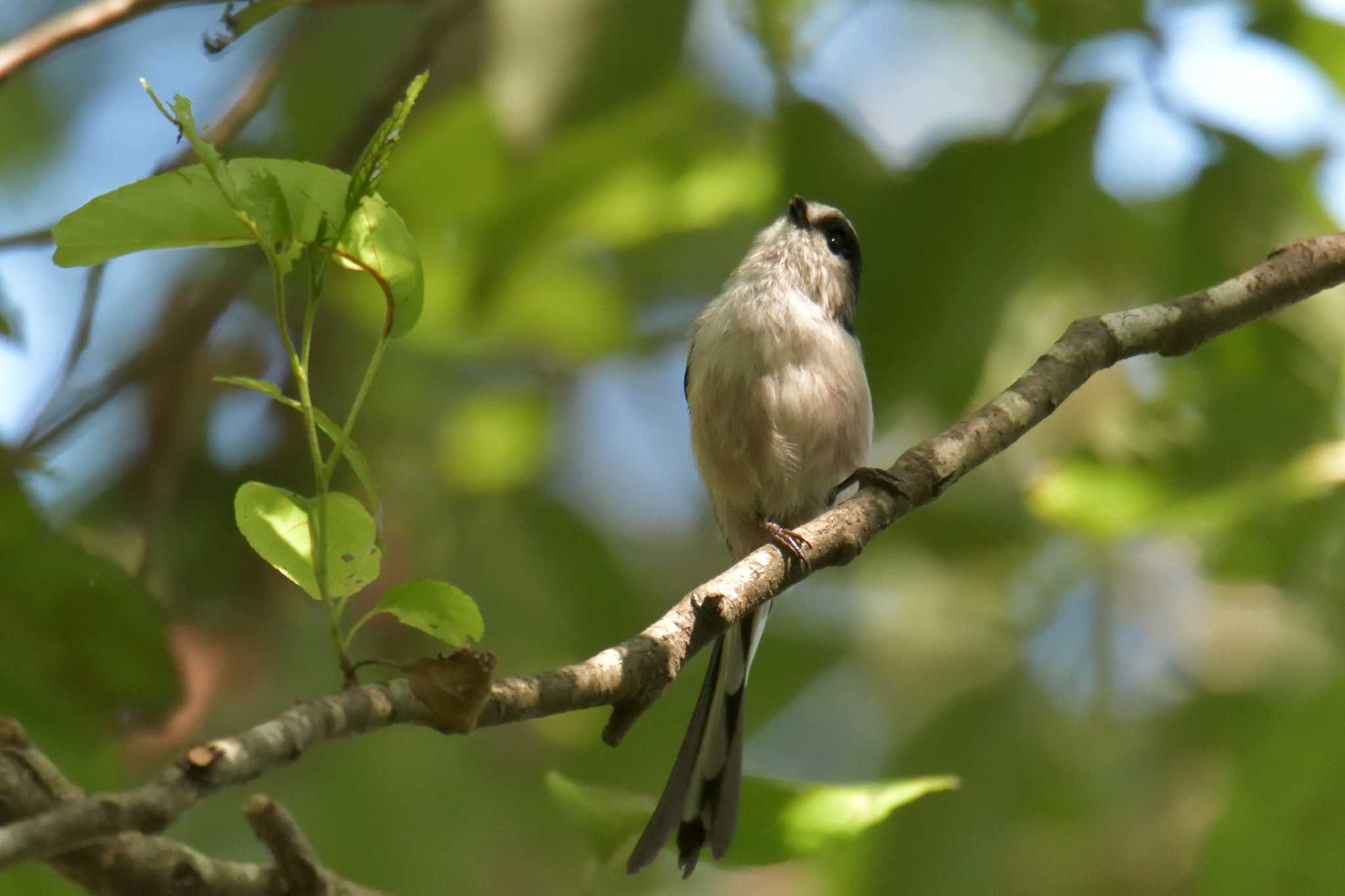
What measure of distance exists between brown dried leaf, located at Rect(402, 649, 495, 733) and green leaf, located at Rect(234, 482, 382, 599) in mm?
110

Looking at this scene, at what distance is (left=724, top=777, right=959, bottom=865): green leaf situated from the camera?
178 centimetres

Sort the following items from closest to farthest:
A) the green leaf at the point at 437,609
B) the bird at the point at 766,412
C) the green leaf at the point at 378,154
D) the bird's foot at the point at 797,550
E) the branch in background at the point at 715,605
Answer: the branch in background at the point at 715,605
the green leaf at the point at 378,154
the green leaf at the point at 437,609
the bird's foot at the point at 797,550
the bird at the point at 766,412

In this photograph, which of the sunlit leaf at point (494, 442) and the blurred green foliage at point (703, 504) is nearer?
the blurred green foliage at point (703, 504)

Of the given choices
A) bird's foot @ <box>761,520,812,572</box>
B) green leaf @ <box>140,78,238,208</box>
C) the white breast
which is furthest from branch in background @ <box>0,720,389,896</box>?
the white breast

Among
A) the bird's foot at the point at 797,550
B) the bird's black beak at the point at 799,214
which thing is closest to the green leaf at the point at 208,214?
the bird's foot at the point at 797,550

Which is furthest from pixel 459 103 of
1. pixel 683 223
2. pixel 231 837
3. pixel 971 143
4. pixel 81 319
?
pixel 231 837

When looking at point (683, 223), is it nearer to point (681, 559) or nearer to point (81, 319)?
point (81, 319)

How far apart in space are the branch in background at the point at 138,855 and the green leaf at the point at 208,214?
1.57 ft

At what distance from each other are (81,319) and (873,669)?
324cm

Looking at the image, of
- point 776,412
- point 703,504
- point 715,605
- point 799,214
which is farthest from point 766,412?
point 703,504

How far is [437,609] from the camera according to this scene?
1187 millimetres

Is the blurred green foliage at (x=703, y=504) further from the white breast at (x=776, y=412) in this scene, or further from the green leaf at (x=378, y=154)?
the green leaf at (x=378, y=154)

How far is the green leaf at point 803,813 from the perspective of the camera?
70.2 inches

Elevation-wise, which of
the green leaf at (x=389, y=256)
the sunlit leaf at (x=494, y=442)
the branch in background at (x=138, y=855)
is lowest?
the sunlit leaf at (x=494, y=442)
